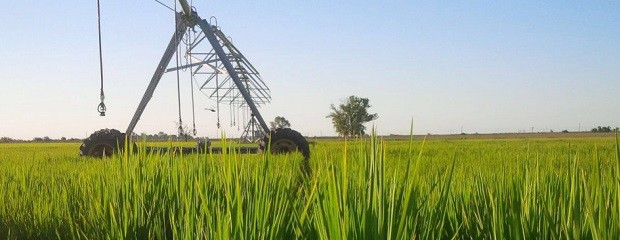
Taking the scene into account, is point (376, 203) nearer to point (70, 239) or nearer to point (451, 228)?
point (451, 228)

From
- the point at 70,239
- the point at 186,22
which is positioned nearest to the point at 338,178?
the point at 70,239

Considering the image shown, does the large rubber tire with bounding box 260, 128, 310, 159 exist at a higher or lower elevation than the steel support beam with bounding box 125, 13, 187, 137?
lower

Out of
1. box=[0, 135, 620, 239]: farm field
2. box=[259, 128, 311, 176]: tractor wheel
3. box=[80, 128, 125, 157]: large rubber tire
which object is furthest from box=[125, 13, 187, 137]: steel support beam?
box=[0, 135, 620, 239]: farm field

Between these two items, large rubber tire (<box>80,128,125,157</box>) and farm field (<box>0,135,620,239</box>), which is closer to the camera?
farm field (<box>0,135,620,239</box>)

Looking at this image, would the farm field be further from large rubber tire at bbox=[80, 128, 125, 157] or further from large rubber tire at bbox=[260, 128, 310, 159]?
large rubber tire at bbox=[80, 128, 125, 157]

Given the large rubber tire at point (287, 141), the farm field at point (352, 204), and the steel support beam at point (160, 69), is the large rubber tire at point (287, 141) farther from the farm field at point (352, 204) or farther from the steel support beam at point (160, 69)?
the farm field at point (352, 204)

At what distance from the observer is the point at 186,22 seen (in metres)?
12.2

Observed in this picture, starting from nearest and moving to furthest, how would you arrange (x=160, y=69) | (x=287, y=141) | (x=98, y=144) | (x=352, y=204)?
1. (x=352, y=204)
2. (x=98, y=144)
3. (x=287, y=141)
4. (x=160, y=69)

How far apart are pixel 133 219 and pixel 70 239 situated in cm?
87

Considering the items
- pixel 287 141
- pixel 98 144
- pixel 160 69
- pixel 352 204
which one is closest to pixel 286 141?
pixel 287 141

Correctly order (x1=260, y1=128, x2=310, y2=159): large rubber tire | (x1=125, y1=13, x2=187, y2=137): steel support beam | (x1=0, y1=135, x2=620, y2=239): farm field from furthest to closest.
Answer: (x1=125, y1=13, x2=187, y2=137): steel support beam, (x1=260, y1=128, x2=310, y2=159): large rubber tire, (x1=0, y1=135, x2=620, y2=239): farm field

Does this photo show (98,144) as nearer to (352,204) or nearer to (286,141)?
(286,141)

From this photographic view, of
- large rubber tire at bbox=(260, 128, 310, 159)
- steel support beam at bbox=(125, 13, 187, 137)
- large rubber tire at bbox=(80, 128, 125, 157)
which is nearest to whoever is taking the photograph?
large rubber tire at bbox=(80, 128, 125, 157)

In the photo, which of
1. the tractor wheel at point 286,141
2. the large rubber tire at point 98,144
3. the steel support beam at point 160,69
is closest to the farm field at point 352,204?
the tractor wheel at point 286,141
